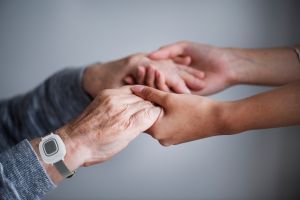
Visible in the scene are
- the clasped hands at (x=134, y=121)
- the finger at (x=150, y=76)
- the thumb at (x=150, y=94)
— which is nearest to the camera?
the clasped hands at (x=134, y=121)

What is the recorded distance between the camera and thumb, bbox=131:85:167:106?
0.84 meters

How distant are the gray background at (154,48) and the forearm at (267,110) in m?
0.79

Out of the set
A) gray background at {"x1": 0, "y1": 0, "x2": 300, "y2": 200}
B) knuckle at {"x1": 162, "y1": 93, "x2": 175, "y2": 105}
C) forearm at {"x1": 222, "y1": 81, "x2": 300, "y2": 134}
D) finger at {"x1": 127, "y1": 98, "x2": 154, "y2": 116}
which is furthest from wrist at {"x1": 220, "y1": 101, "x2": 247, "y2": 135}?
gray background at {"x1": 0, "y1": 0, "x2": 300, "y2": 200}

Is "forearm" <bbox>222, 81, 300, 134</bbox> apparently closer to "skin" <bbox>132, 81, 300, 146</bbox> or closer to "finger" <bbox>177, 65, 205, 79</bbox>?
"skin" <bbox>132, 81, 300, 146</bbox>

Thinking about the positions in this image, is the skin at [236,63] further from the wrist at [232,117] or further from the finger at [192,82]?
the wrist at [232,117]

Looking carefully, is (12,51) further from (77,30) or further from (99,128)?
(99,128)

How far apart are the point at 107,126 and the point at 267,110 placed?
1.84 ft

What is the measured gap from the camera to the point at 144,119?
2.59ft

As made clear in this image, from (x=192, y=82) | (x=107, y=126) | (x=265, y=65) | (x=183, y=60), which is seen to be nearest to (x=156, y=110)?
(x=107, y=126)

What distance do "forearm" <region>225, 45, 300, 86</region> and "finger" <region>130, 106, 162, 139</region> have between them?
0.71 metres

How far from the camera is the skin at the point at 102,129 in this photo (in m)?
0.70

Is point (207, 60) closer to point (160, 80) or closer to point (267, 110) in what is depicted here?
point (160, 80)

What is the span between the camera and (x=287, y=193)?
1.55 metres

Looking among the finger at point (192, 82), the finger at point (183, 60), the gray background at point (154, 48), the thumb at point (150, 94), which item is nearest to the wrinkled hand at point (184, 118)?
the thumb at point (150, 94)
